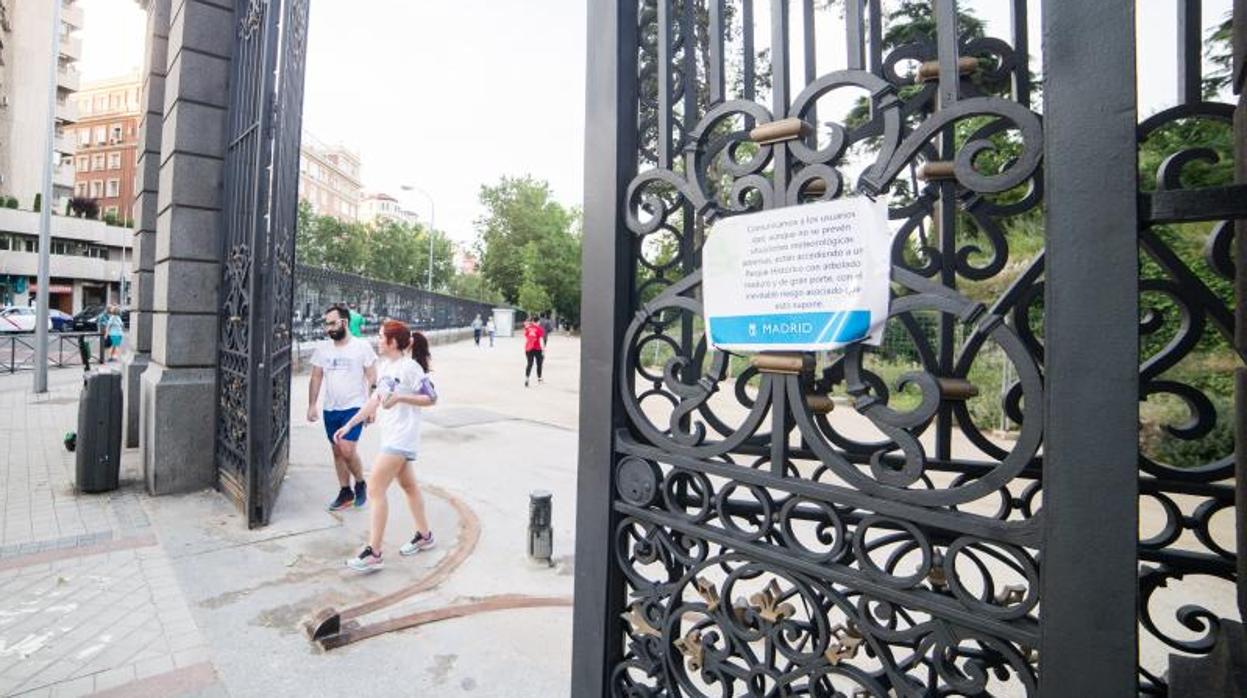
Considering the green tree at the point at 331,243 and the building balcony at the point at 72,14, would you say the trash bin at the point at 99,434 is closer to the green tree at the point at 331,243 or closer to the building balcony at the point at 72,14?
the green tree at the point at 331,243

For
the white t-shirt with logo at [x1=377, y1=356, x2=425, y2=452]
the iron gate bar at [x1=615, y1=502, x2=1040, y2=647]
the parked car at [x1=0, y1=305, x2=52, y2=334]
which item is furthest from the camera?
the parked car at [x1=0, y1=305, x2=52, y2=334]

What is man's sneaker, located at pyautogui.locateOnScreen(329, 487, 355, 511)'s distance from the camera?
6234 millimetres

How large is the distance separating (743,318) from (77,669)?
13.5 feet

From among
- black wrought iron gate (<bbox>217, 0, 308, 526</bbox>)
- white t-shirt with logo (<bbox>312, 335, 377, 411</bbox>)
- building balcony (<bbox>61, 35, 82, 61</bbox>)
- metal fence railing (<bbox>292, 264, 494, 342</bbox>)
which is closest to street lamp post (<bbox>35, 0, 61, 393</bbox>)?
metal fence railing (<bbox>292, 264, 494, 342</bbox>)

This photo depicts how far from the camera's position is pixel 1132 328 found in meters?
1.15

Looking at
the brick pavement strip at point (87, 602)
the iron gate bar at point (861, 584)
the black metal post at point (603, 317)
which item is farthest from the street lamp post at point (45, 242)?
the iron gate bar at point (861, 584)

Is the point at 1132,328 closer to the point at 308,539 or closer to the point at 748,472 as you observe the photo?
the point at 748,472

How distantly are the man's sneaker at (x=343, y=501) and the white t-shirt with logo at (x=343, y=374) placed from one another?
847mm

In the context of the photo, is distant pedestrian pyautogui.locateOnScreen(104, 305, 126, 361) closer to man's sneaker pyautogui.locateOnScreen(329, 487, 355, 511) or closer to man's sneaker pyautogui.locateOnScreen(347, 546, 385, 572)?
man's sneaker pyautogui.locateOnScreen(329, 487, 355, 511)

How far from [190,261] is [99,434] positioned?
203 centimetres

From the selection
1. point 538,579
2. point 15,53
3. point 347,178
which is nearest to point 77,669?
point 538,579

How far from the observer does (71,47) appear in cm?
5275

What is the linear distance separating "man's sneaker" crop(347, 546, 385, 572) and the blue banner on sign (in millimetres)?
3968

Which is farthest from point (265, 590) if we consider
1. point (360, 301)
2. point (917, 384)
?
point (360, 301)
